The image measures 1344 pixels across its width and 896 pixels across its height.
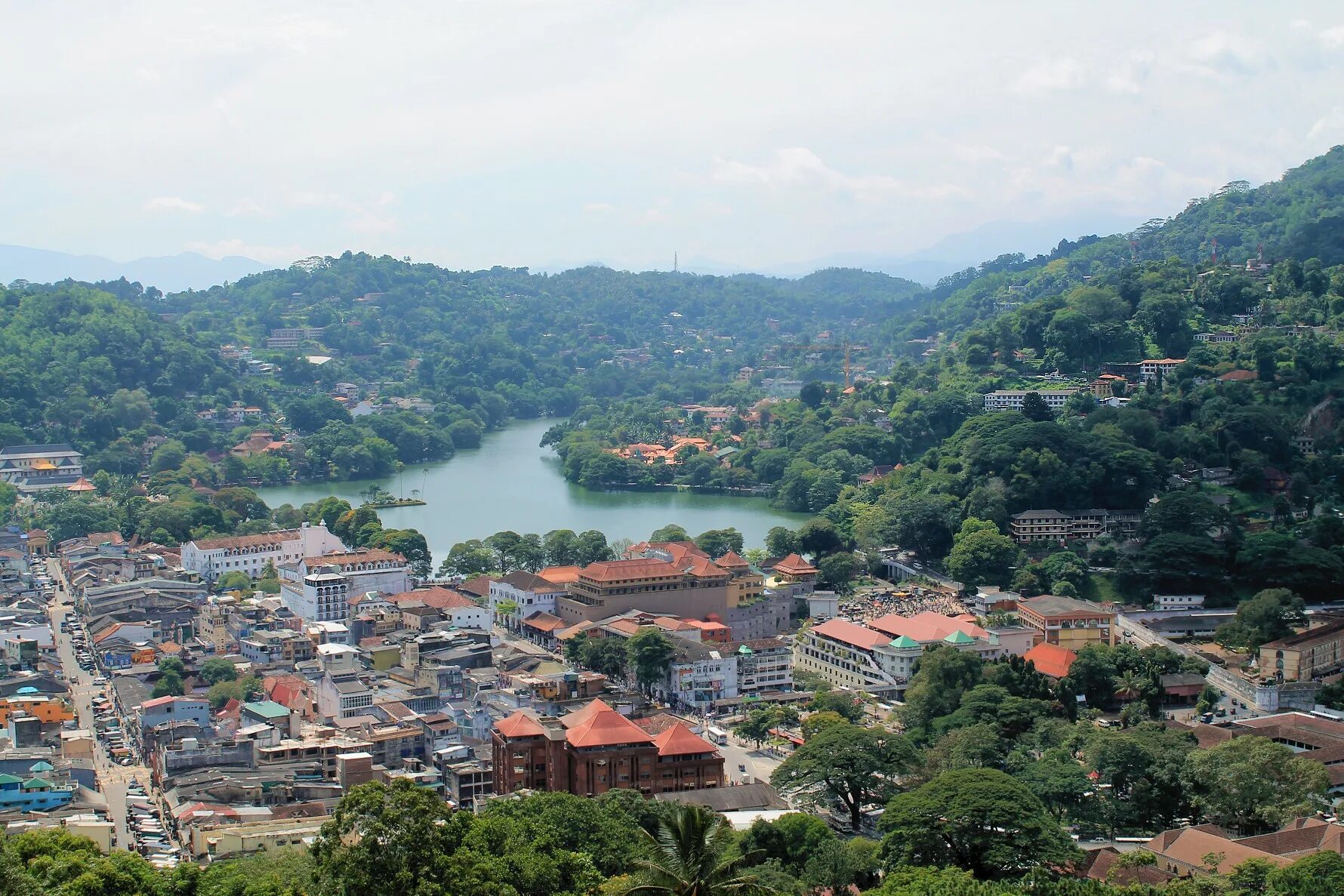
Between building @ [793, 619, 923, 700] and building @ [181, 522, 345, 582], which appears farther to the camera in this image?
building @ [181, 522, 345, 582]

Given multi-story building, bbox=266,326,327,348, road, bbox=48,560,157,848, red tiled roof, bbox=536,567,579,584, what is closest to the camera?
road, bbox=48,560,157,848

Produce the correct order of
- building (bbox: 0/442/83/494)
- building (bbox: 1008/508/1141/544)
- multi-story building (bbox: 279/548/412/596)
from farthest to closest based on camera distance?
building (bbox: 0/442/83/494) → building (bbox: 1008/508/1141/544) → multi-story building (bbox: 279/548/412/596)

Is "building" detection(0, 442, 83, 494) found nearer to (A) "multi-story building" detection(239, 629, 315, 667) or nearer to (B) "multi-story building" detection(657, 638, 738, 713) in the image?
(A) "multi-story building" detection(239, 629, 315, 667)

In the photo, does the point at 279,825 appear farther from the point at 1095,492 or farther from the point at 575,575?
the point at 1095,492

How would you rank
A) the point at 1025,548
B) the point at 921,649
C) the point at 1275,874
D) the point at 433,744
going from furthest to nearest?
the point at 1025,548 → the point at 921,649 → the point at 433,744 → the point at 1275,874

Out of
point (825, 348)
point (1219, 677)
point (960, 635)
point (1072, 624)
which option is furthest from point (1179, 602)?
point (825, 348)

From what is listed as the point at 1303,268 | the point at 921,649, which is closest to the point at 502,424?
the point at 1303,268

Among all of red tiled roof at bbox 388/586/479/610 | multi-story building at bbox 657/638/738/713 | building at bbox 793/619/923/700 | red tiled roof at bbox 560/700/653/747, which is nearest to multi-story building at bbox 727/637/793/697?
multi-story building at bbox 657/638/738/713
